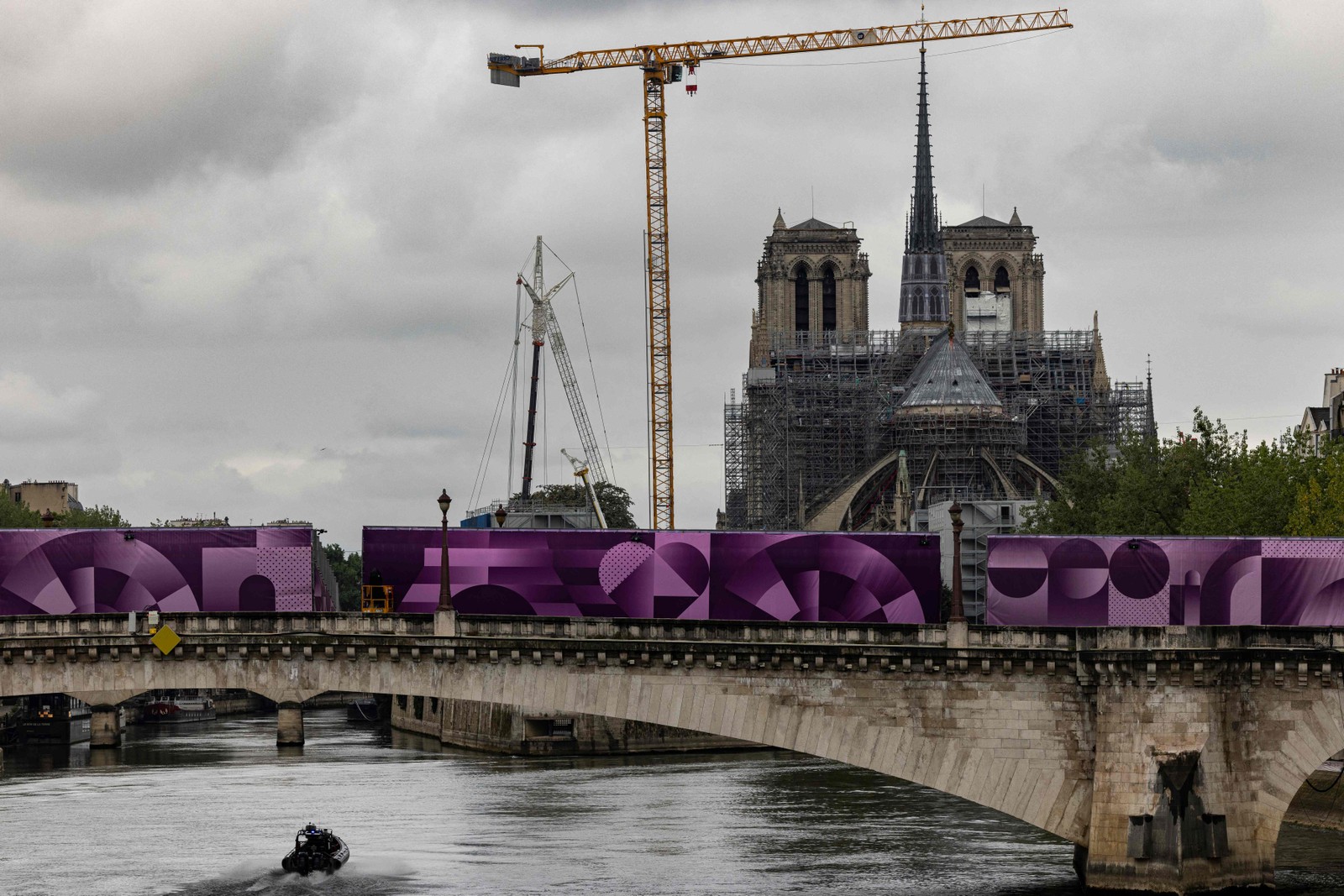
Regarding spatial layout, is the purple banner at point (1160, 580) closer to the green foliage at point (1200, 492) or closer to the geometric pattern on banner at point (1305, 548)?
the geometric pattern on banner at point (1305, 548)

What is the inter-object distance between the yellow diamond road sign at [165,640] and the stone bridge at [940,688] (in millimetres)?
438

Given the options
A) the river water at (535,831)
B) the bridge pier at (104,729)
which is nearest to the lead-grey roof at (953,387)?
the river water at (535,831)

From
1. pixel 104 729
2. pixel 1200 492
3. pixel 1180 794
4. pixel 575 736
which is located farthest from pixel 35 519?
pixel 1180 794

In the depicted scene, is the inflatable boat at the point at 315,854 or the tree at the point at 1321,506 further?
the tree at the point at 1321,506

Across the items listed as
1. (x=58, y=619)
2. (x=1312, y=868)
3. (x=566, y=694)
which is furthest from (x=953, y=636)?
(x=58, y=619)

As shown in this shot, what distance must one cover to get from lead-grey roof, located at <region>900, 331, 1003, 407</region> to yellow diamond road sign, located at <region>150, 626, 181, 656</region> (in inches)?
5322

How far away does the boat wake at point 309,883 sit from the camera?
66.7m

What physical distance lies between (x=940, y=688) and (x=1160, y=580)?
903 cm

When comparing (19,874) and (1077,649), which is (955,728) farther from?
(19,874)

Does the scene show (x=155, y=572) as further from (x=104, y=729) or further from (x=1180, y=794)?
(x=104, y=729)

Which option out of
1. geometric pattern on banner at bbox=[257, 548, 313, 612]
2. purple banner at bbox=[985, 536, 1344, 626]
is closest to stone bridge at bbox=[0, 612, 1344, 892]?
geometric pattern on banner at bbox=[257, 548, 313, 612]

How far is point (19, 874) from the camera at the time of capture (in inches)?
2763

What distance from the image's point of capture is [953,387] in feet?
639

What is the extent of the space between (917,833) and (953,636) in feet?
67.9
